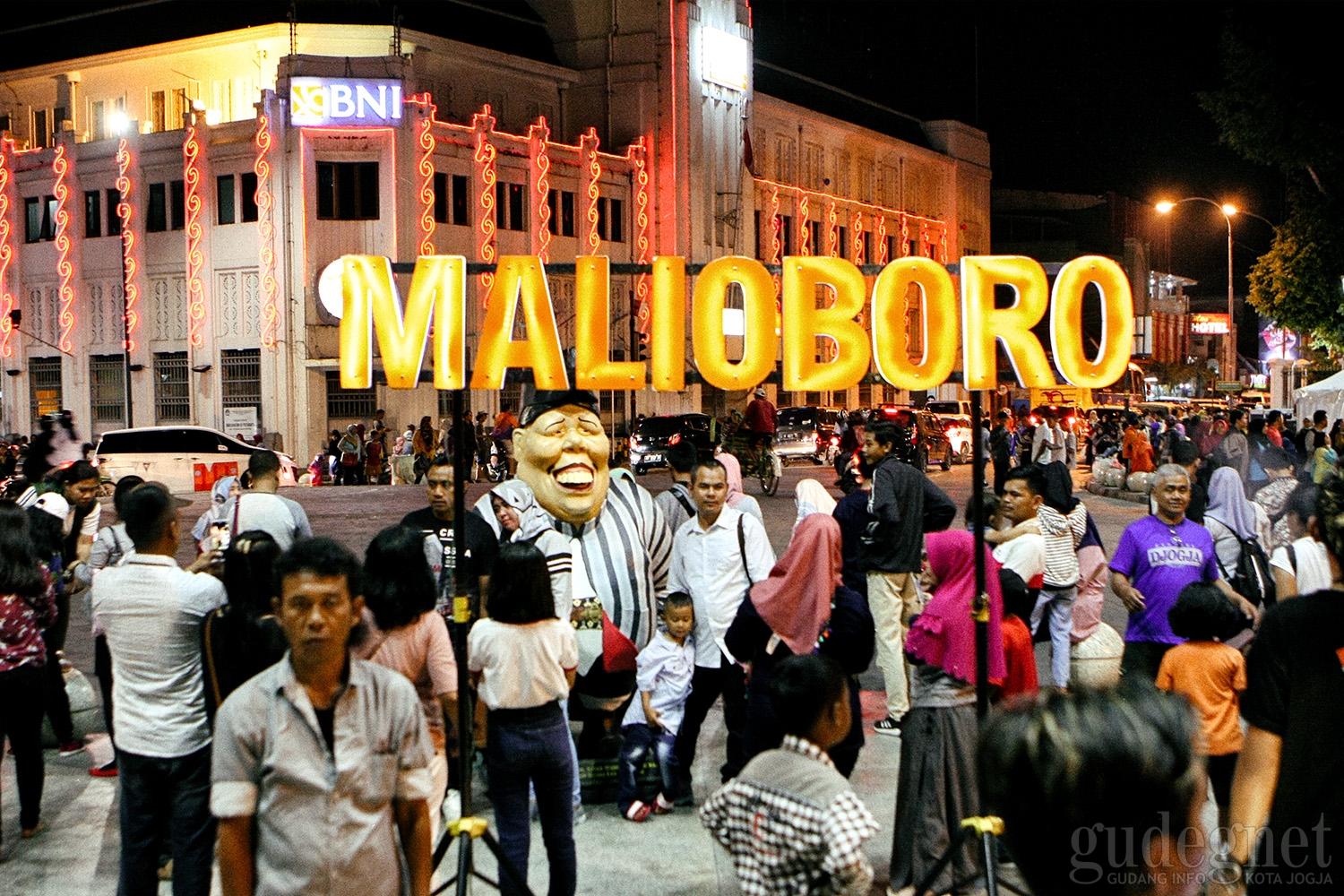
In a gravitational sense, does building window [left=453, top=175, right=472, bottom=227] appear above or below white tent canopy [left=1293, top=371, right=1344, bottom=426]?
above

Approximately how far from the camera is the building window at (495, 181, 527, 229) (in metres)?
35.5

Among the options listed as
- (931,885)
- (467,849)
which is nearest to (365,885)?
(467,849)

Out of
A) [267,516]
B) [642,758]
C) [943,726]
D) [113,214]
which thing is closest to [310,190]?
[113,214]

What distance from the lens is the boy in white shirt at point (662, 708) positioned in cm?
651

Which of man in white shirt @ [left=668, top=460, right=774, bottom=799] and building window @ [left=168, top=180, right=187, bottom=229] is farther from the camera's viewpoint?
building window @ [left=168, top=180, right=187, bottom=229]

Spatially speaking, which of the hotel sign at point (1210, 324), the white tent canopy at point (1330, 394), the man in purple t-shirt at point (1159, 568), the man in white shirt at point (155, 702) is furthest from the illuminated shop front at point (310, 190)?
the hotel sign at point (1210, 324)

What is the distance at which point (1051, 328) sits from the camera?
6.24 metres

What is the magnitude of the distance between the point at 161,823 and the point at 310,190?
29682 mm

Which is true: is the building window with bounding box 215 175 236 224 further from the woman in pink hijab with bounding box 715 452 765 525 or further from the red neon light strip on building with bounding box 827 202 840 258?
the woman in pink hijab with bounding box 715 452 765 525

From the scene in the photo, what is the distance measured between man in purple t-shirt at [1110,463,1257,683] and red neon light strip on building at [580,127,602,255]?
31.9 metres

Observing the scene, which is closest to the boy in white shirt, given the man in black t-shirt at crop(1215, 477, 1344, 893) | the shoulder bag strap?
the shoulder bag strap

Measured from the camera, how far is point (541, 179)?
36062 mm

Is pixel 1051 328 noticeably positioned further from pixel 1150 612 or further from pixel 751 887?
pixel 751 887

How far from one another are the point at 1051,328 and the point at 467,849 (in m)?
3.65
